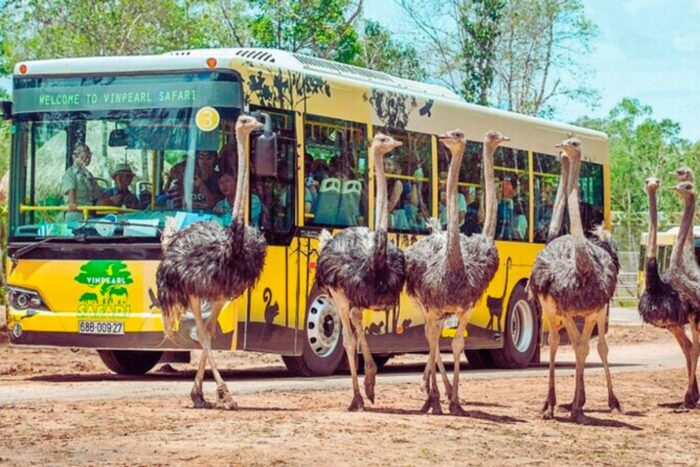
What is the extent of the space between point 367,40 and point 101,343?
22.5 metres

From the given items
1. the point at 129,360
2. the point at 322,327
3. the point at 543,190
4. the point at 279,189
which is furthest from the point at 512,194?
the point at 129,360

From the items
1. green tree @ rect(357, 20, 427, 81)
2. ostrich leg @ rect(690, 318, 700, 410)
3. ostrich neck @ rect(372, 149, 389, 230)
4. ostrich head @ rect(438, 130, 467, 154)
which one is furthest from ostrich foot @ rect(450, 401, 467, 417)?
green tree @ rect(357, 20, 427, 81)

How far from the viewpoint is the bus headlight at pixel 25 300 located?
54.5 feet

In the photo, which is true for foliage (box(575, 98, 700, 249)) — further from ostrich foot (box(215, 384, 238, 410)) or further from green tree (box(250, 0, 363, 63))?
ostrich foot (box(215, 384, 238, 410))

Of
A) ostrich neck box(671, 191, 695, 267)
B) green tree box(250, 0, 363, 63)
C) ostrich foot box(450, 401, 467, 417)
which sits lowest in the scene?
ostrich foot box(450, 401, 467, 417)

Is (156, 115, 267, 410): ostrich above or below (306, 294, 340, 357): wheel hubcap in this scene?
above

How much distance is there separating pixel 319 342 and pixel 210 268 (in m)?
4.22

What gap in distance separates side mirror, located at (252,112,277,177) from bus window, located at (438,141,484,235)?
165 inches

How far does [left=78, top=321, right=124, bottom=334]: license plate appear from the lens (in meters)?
16.3

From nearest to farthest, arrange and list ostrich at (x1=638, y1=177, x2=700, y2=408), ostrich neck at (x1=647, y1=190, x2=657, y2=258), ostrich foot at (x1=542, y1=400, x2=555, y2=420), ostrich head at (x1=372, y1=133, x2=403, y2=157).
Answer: ostrich foot at (x1=542, y1=400, x2=555, y2=420) < ostrich head at (x1=372, y1=133, x2=403, y2=157) < ostrich at (x1=638, y1=177, x2=700, y2=408) < ostrich neck at (x1=647, y1=190, x2=657, y2=258)

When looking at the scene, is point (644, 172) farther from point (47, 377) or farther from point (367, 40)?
point (47, 377)

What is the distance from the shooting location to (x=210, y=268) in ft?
45.0

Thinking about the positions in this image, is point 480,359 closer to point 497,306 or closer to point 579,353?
point 497,306

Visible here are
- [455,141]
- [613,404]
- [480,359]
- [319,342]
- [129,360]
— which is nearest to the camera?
[455,141]
